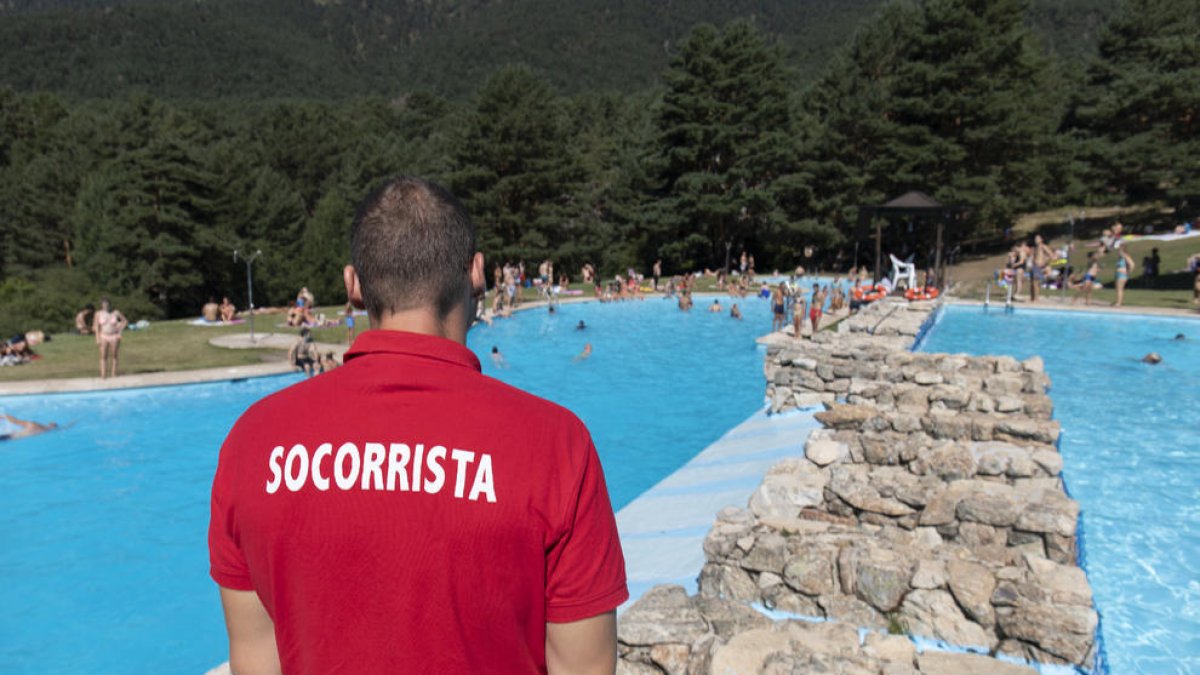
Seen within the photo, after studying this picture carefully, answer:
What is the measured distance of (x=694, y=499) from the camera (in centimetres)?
913

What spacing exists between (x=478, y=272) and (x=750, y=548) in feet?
15.0

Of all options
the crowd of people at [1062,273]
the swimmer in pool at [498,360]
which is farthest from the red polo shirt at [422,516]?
the crowd of people at [1062,273]

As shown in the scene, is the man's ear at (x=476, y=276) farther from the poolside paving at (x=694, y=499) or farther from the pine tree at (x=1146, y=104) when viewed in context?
the pine tree at (x=1146, y=104)

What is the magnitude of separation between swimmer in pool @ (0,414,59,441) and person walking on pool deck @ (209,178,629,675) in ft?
44.5

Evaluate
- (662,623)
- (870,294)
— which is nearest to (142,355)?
(662,623)

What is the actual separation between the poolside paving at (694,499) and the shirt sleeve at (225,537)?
5.04 m

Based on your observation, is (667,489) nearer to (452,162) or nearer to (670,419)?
(670,419)

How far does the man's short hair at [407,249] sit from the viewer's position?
1451 mm

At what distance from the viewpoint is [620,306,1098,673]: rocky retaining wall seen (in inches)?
175

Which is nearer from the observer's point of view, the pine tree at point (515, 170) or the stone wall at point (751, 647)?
the stone wall at point (751, 647)

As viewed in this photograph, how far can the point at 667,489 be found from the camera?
977 centimetres

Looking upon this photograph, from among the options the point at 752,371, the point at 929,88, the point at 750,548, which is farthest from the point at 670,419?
the point at 929,88

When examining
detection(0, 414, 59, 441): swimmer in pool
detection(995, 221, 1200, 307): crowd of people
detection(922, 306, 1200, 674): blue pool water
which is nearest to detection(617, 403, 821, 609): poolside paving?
detection(922, 306, 1200, 674): blue pool water

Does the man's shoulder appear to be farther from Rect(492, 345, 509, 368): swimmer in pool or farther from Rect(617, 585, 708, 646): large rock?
Rect(492, 345, 509, 368): swimmer in pool
